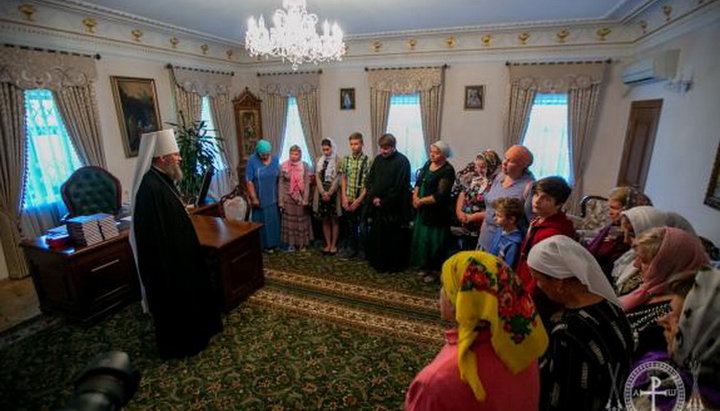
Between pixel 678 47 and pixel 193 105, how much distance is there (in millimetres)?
6366

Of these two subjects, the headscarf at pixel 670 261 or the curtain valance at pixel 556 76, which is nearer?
the headscarf at pixel 670 261

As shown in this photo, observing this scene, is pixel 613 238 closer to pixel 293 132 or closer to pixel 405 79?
pixel 405 79

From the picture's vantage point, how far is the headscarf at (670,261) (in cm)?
140

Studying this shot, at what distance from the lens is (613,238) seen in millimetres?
2191

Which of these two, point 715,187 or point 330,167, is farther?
point 330,167

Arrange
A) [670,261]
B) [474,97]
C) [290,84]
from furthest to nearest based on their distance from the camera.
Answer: [290,84] < [474,97] < [670,261]

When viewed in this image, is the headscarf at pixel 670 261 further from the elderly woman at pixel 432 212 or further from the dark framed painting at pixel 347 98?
the dark framed painting at pixel 347 98

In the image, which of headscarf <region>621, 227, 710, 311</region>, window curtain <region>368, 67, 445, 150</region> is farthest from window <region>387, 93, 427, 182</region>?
headscarf <region>621, 227, 710, 311</region>

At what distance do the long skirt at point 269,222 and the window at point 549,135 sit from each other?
4085mm

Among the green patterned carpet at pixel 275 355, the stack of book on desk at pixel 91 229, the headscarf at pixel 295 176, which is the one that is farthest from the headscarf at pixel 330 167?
the stack of book on desk at pixel 91 229

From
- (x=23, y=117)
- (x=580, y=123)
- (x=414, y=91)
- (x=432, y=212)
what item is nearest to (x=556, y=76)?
(x=580, y=123)

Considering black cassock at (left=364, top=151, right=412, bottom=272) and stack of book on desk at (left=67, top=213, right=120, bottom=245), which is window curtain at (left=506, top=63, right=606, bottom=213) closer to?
black cassock at (left=364, top=151, right=412, bottom=272)

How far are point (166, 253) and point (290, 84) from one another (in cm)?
491

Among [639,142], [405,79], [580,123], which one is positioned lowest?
[639,142]
